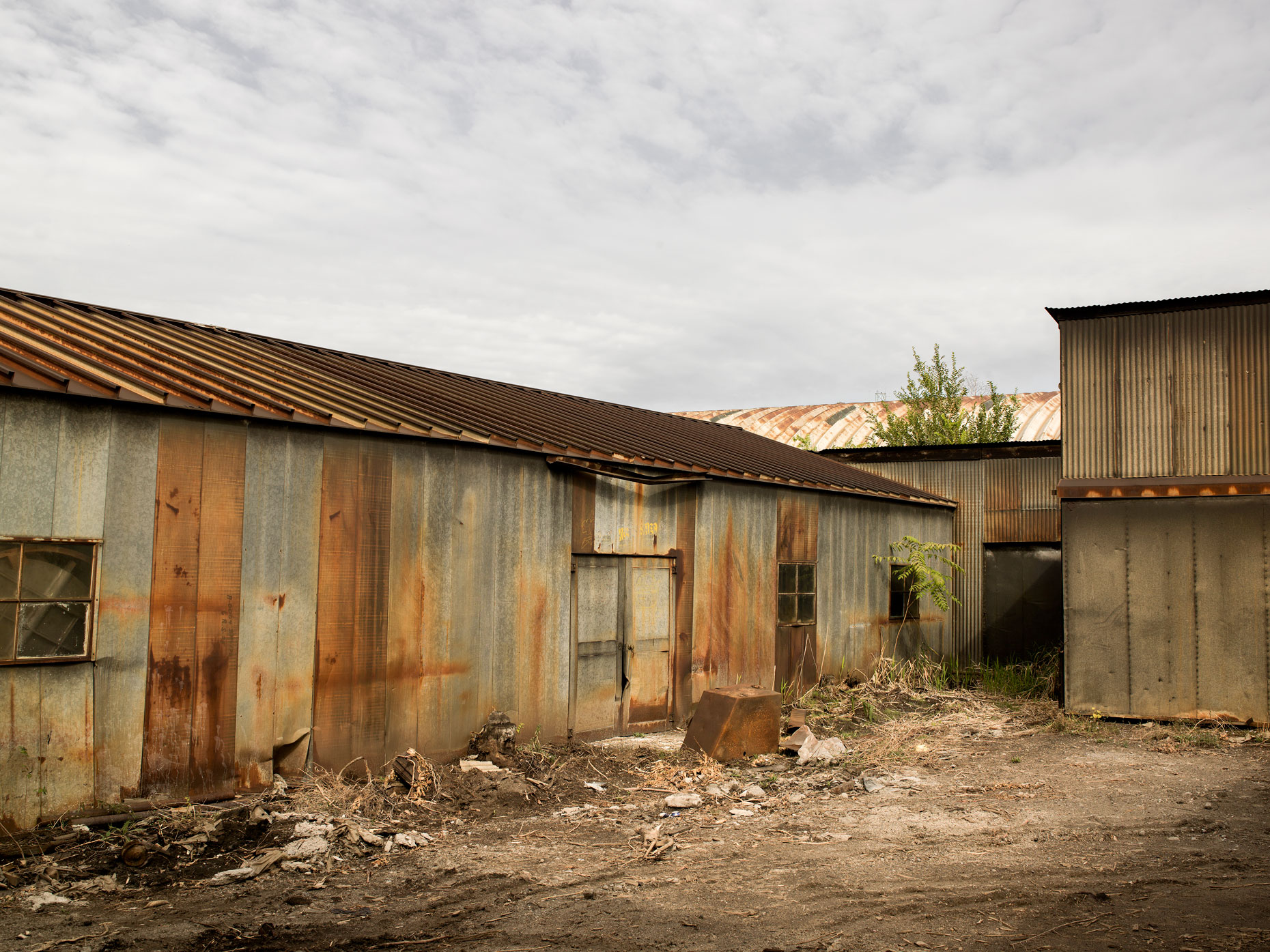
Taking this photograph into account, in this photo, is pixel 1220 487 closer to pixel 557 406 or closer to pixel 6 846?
pixel 557 406

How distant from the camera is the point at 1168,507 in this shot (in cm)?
1158

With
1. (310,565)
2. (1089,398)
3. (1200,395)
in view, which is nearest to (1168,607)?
(1200,395)

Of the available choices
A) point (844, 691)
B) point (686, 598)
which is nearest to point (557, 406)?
point (686, 598)

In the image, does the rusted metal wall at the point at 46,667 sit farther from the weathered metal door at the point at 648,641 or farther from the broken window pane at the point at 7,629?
the weathered metal door at the point at 648,641

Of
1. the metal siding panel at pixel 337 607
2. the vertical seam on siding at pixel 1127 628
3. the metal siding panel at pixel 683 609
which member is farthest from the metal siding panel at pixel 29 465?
the vertical seam on siding at pixel 1127 628

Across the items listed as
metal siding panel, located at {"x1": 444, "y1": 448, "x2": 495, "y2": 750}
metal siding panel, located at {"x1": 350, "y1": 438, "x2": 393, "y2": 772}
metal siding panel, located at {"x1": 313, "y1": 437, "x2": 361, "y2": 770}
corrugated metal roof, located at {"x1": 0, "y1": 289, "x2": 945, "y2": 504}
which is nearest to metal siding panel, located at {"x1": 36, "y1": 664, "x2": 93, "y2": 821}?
metal siding panel, located at {"x1": 313, "y1": 437, "x2": 361, "y2": 770}

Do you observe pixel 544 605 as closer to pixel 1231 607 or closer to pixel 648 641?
pixel 648 641

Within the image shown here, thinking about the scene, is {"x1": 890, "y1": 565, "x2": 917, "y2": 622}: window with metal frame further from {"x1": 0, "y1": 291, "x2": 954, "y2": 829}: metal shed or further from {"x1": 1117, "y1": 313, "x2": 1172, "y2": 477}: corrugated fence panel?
{"x1": 1117, "y1": 313, "x2": 1172, "y2": 477}: corrugated fence panel

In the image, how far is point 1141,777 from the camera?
29.0 feet

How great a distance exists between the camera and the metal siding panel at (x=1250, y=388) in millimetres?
11352

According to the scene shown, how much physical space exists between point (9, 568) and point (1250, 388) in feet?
40.8

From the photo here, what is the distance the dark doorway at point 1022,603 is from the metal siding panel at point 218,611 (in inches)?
516

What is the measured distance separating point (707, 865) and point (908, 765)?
12.4 feet

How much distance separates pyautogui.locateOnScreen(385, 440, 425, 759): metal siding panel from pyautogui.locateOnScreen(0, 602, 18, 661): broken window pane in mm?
2806
